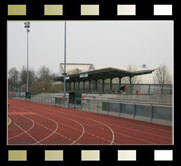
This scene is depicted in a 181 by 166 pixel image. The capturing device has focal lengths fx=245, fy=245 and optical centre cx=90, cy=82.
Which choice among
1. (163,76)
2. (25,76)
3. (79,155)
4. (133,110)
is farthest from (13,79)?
(79,155)

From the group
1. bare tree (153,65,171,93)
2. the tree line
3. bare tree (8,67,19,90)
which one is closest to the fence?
bare tree (153,65,171,93)

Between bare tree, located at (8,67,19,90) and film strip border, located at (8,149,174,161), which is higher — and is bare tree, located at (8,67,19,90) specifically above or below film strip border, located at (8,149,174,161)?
above

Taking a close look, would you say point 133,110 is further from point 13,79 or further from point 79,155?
point 13,79

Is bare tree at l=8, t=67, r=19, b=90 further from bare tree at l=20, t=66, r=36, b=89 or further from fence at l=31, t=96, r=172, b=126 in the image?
fence at l=31, t=96, r=172, b=126

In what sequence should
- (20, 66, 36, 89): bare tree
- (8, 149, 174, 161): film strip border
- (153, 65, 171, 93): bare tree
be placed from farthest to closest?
1. (20, 66, 36, 89): bare tree
2. (153, 65, 171, 93): bare tree
3. (8, 149, 174, 161): film strip border

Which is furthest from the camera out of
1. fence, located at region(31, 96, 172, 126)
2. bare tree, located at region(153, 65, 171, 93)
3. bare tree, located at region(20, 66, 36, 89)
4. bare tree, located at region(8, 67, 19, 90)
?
bare tree, located at region(20, 66, 36, 89)

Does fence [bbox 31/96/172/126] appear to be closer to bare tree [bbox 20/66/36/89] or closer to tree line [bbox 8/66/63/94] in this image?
tree line [bbox 8/66/63/94]

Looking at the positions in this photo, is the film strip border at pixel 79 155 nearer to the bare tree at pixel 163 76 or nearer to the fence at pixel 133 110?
the fence at pixel 133 110

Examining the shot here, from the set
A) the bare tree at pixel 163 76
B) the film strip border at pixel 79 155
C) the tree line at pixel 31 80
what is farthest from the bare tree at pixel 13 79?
the film strip border at pixel 79 155

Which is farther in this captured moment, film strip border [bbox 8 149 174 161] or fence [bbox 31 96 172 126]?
fence [bbox 31 96 172 126]

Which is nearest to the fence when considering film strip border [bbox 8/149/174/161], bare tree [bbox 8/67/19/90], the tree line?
film strip border [bbox 8/149/174/161]

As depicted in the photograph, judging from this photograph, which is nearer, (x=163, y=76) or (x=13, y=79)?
(x=163, y=76)

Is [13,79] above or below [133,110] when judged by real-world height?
above

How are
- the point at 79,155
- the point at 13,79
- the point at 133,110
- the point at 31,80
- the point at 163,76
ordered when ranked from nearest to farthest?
1. the point at 79,155
2. the point at 133,110
3. the point at 163,76
4. the point at 13,79
5. the point at 31,80
